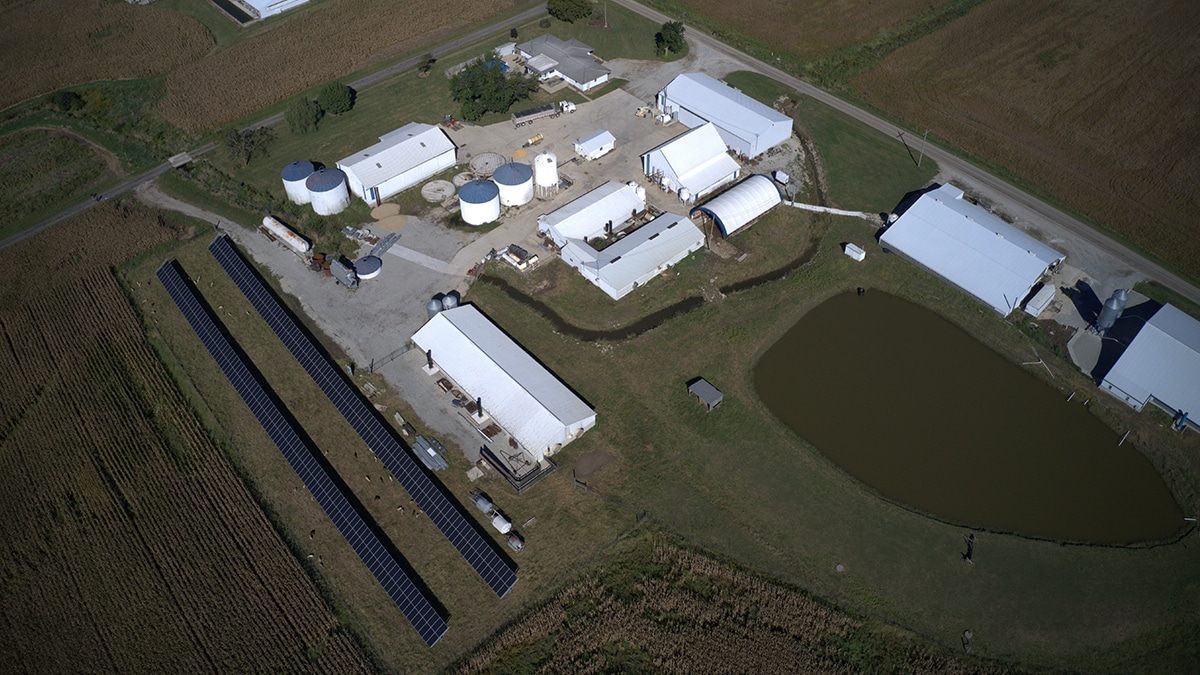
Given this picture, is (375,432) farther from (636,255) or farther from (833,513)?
(833,513)

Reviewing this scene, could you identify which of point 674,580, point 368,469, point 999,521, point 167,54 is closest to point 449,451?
point 368,469

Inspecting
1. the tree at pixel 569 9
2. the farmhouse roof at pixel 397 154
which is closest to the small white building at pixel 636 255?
the farmhouse roof at pixel 397 154

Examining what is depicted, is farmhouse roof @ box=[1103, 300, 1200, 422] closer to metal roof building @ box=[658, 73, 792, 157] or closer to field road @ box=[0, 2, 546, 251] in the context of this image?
metal roof building @ box=[658, 73, 792, 157]

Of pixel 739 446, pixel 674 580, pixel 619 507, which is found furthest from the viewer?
pixel 739 446

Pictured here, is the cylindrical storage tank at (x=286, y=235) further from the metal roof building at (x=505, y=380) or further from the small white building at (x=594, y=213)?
the small white building at (x=594, y=213)

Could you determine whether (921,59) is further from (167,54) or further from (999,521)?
(167,54)

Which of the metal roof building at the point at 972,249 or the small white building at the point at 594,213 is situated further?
the small white building at the point at 594,213
